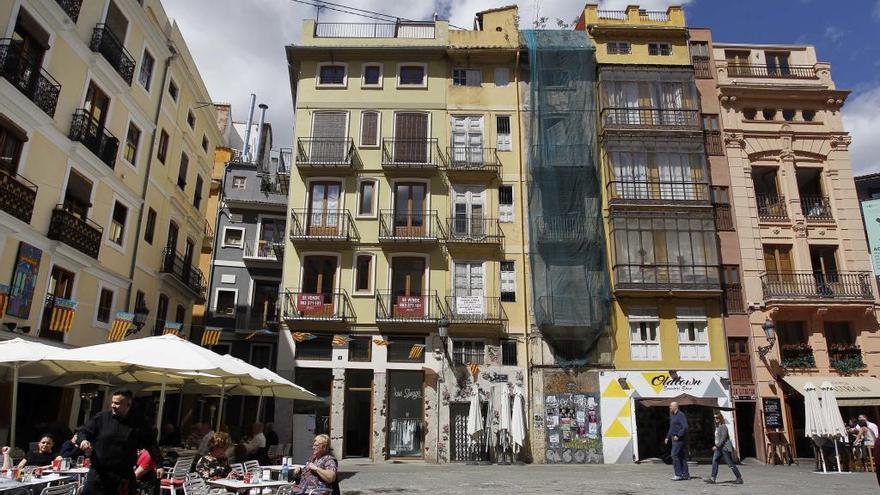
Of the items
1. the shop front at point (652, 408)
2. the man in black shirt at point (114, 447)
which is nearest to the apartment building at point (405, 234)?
the shop front at point (652, 408)

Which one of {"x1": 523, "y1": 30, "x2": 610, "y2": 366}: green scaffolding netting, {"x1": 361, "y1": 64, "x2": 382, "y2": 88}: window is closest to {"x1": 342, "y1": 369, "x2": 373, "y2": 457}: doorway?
{"x1": 523, "y1": 30, "x2": 610, "y2": 366}: green scaffolding netting

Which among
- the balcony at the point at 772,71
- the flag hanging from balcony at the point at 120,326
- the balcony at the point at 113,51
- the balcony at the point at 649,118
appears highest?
the balcony at the point at 772,71

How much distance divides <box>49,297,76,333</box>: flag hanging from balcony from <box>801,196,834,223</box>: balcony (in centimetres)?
2835

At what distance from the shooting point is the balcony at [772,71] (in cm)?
2739

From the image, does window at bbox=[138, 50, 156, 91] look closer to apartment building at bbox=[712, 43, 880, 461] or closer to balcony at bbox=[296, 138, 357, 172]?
balcony at bbox=[296, 138, 357, 172]

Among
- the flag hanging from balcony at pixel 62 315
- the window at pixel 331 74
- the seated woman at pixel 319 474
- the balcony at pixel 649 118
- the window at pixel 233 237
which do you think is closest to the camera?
the seated woman at pixel 319 474

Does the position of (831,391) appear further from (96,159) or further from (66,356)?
(96,159)

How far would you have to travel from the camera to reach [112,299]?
826 inches

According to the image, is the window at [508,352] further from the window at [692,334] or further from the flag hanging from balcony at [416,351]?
the window at [692,334]

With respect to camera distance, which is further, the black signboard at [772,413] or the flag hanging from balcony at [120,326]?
the black signboard at [772,413]

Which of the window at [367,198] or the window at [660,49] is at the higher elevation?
the window at [660,49]

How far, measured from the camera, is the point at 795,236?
25.4m

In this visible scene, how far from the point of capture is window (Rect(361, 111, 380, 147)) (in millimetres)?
26078

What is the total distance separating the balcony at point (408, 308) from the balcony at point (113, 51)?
12233mm
